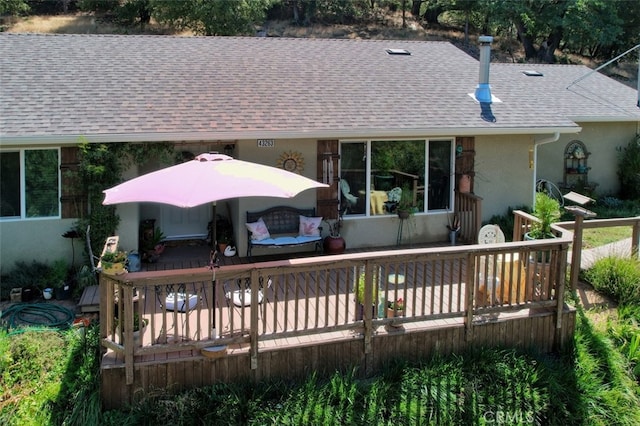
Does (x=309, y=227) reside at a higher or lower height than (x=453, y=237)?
higher

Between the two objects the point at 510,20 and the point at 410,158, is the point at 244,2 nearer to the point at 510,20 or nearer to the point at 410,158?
the point at 510,20

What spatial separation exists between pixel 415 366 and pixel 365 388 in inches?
26.9

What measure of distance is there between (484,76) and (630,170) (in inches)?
227

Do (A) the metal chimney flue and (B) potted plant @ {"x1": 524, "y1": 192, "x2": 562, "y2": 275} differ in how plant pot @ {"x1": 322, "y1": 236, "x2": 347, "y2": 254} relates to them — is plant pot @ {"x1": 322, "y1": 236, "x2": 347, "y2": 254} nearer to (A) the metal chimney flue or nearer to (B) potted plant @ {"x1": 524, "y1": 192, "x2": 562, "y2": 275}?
(B) potted plant @ {"x1": 524, "y1": 192, "x2": 562, "y2": 275}

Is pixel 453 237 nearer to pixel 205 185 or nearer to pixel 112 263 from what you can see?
pixel 205 185

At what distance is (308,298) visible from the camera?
5.71 metres

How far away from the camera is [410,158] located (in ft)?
32.6

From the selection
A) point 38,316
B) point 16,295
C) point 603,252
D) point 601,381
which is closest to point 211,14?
point 16,295

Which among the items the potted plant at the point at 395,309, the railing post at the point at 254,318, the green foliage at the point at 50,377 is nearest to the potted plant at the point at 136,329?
the green foliage at the point at 50,377

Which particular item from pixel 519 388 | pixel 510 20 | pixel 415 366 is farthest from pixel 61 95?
pixel 510 20

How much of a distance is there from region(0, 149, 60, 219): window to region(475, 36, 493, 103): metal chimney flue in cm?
A: 755

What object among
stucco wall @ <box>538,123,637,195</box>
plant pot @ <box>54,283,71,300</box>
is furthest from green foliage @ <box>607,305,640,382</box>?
plant pot @ <box>54,283,71,300</box>

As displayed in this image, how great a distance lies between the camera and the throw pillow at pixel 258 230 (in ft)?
28.8

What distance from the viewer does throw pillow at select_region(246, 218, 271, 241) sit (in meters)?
8.78
